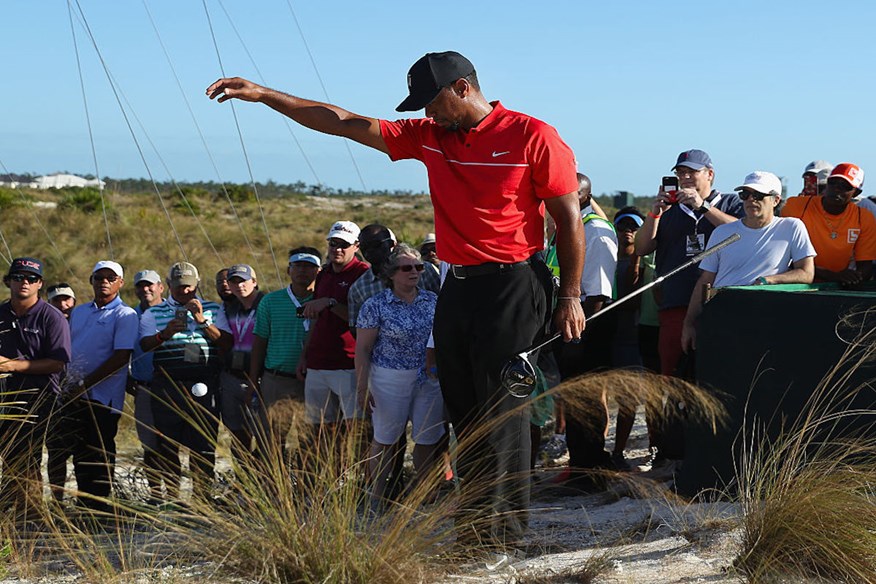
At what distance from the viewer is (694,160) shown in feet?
23.8

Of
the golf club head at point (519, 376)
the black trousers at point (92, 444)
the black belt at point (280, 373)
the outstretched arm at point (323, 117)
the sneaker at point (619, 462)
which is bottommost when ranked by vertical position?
the sneaker at point (619, 462)

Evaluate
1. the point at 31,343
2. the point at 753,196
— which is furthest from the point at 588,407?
the point at 31,343

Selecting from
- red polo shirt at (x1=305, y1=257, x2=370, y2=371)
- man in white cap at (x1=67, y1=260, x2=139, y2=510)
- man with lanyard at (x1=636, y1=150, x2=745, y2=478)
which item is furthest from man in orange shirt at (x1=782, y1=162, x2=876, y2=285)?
man in white cap at (x1=67, y1=260, x2=139, y2=510)

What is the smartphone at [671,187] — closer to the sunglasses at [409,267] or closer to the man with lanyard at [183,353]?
the sunglasses at [409,267]

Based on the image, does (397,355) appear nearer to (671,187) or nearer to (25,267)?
(671,187)

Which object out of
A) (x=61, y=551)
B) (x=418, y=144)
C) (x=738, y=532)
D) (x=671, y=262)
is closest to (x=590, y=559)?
(x=738, y=532)

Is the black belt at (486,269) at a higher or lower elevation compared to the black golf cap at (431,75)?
lower

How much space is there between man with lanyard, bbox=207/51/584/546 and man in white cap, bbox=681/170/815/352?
6.90 feet

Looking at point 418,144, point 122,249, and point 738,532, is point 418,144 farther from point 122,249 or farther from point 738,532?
point 122,249

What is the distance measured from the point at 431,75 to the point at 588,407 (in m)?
2.72

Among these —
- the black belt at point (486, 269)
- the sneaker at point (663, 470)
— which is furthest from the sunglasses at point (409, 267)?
the black belt at point (486, 269)

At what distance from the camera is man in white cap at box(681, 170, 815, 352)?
21.2ft

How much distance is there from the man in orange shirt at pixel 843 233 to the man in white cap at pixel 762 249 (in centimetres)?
57

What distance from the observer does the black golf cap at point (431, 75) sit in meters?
4.52
